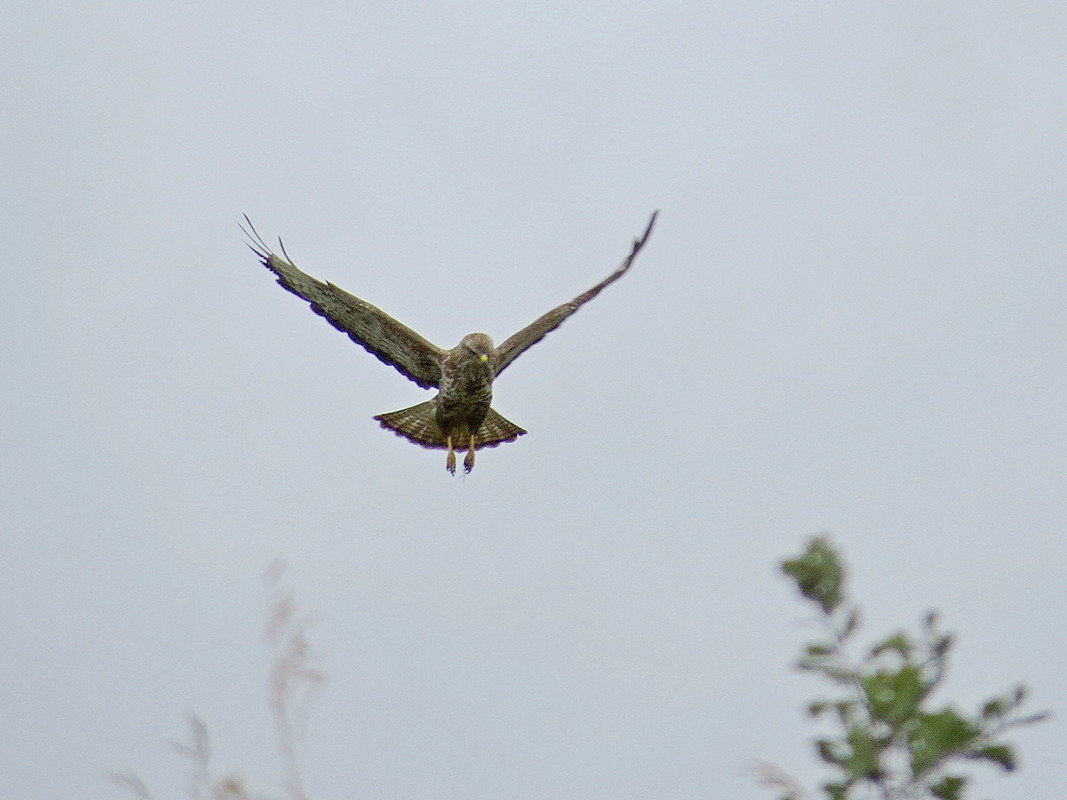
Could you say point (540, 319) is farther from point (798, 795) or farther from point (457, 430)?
point (798, 795)

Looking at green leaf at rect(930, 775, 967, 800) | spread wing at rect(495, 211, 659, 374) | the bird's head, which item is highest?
spread wing at rect(495, 211, 659, 374)

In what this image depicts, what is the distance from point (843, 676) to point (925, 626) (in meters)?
0.22

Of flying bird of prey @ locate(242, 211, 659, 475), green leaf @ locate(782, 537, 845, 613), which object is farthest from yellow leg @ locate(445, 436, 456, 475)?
green leaf @ locate(782, 537, 845, 613)

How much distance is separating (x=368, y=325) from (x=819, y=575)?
8131 millimetres

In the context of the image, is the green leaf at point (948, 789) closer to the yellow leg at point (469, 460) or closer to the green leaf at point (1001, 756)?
the green leaf at point (1001, 756)

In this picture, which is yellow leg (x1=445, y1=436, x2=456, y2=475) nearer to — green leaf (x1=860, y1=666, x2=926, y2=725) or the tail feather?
the tail feather

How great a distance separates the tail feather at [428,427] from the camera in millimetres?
12016

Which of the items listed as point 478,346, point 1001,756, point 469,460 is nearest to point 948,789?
point 1001,756

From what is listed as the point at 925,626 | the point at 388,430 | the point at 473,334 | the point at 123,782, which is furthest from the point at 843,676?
the point at 388,430

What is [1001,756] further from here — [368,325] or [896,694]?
[368,325]

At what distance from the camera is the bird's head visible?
11227 mm

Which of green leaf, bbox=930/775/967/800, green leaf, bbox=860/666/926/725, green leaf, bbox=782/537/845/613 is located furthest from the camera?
green leaf, bbox=782/537/845/613

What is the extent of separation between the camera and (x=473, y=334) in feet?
37.3

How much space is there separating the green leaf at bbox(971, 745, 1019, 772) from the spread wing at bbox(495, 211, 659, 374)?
8459 millimetres
